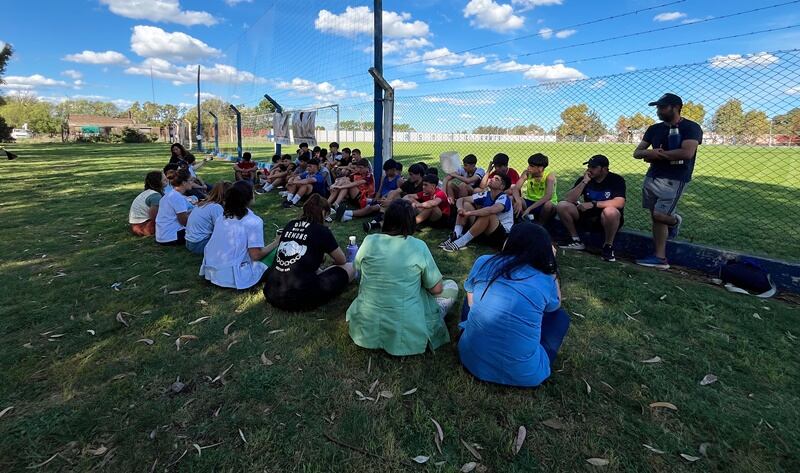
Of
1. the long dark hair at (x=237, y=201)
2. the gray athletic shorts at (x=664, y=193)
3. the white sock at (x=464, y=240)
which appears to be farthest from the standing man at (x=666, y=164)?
the long dark hair at (x=237, y=201)

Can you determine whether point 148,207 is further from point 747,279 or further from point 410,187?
point 747,279

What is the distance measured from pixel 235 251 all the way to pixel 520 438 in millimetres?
3063

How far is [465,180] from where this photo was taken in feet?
23.9

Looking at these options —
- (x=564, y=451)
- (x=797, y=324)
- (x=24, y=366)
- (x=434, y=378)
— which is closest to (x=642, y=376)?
(x=564, y=451)

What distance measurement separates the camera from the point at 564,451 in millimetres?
2148

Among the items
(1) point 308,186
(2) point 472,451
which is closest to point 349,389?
(2) point 472,451

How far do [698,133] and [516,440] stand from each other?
13.8 feet

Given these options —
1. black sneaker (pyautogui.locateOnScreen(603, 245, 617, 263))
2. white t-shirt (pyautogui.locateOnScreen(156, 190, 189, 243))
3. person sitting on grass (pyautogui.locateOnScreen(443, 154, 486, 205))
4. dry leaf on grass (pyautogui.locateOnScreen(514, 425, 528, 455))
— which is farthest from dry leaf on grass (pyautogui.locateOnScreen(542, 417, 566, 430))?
white t-shirt (pyautogui.locateOnScreen(156, 190, 189, 243))

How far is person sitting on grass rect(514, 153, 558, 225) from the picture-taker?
5871 mm

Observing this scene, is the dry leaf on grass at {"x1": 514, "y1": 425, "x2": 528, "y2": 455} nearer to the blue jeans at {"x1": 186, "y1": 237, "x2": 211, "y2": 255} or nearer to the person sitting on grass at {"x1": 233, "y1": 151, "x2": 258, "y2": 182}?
the blue jeans at {"x1": 186, "y1": 237, "x2": 211, "y2": 255}

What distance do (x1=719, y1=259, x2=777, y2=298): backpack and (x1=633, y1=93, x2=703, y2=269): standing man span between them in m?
0.62

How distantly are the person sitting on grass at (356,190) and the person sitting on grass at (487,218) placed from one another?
267 cm

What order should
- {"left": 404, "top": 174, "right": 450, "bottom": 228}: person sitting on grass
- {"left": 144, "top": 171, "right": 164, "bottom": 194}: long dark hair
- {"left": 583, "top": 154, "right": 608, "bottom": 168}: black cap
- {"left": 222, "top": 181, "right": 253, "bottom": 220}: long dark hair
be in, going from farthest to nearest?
{"left": 404, "top": 174, "right": 450, "bottom": 228}: person sitting on grass, {"left": 144, "top": 171, "right": 164, "bottom": 194}: long dark hair, {"left": 583, "top": 154, "right": 608, "bottom": 168}: black cap, {"left": 222, "top": 181, "right": 253, "bottom": 220}: long dark hair

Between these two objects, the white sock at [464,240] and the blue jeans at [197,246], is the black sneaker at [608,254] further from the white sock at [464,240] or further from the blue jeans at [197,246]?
the blue jeans at [197,246]
